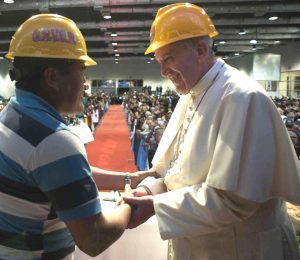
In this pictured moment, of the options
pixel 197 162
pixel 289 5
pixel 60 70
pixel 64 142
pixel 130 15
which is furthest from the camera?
pixel 130 15

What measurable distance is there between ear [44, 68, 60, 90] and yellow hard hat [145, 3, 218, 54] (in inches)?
23.2

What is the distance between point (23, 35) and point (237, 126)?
0.82 meters

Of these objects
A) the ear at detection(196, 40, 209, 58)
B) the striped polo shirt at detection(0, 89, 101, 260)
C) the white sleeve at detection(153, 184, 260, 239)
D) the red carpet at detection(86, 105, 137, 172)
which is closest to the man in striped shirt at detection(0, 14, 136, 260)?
the striped polo shirt at detection(0, 89, 101, 260)

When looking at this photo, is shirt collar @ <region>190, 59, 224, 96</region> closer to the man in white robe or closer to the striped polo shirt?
the man in white robe

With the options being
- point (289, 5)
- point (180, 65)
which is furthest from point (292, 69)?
point (180, 65)

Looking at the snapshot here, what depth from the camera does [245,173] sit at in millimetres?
Answer: 1382

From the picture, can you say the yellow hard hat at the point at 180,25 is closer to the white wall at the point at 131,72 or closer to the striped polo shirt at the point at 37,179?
the striped polo shirt at the point at 37,179

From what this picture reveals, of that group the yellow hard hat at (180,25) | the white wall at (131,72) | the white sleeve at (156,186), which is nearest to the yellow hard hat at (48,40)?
the yellow hard hat at (180,25)

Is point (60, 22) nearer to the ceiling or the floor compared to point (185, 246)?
nearer to the ceiling

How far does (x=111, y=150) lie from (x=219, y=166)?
32.1 ft

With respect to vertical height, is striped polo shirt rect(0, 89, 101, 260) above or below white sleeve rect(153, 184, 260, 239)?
above

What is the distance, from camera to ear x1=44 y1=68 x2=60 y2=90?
49.7 inches

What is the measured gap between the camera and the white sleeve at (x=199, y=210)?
4.66 feet

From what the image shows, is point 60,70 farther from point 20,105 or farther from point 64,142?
point 64,142
